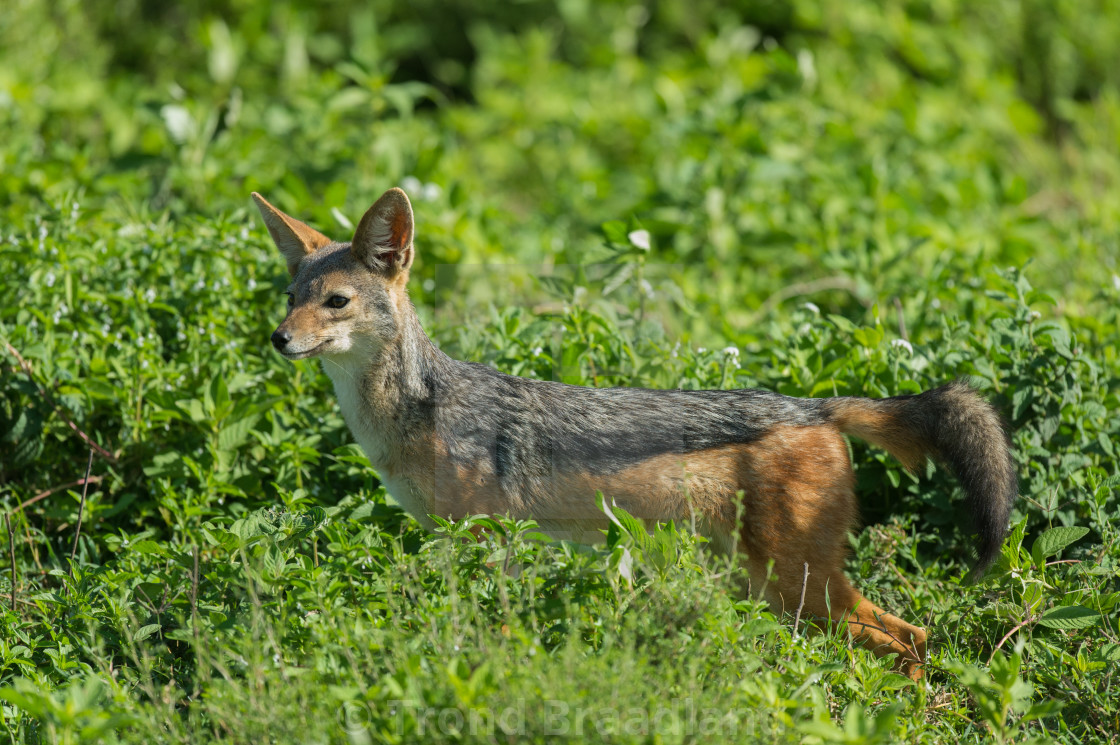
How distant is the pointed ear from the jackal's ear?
367 millimetres

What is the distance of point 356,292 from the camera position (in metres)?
4.18

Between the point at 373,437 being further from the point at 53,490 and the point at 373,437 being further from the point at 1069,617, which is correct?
the point at 1069,617

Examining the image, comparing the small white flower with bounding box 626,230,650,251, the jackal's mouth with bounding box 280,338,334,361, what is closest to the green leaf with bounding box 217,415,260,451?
the jackal's mouth with bounding box 280,338,334,361

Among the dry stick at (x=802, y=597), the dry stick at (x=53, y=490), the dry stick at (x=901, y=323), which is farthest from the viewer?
the dry stick at (x=901, y=323)

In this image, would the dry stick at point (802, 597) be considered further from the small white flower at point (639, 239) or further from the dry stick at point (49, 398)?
the dry stick at point (49, 398)

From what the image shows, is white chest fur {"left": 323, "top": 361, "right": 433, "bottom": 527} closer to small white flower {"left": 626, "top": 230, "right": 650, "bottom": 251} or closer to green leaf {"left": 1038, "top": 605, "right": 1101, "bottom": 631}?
small white flower {"left": 626, "top": 230, "right": 650, "bottom": 251}

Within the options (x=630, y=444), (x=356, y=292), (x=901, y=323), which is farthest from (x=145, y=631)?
(x=901, y=323)

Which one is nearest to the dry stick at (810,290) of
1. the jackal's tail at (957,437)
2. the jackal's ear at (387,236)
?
the jackal's tail at (957,437)

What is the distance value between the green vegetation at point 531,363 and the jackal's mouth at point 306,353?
0.59 metres

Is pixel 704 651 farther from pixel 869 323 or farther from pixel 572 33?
pixel 572 33

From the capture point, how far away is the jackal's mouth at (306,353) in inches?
156

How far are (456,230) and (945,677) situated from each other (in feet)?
13.0

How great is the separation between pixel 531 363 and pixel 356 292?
103 centimetres

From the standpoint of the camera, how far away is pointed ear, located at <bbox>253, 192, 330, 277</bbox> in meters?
4.46
